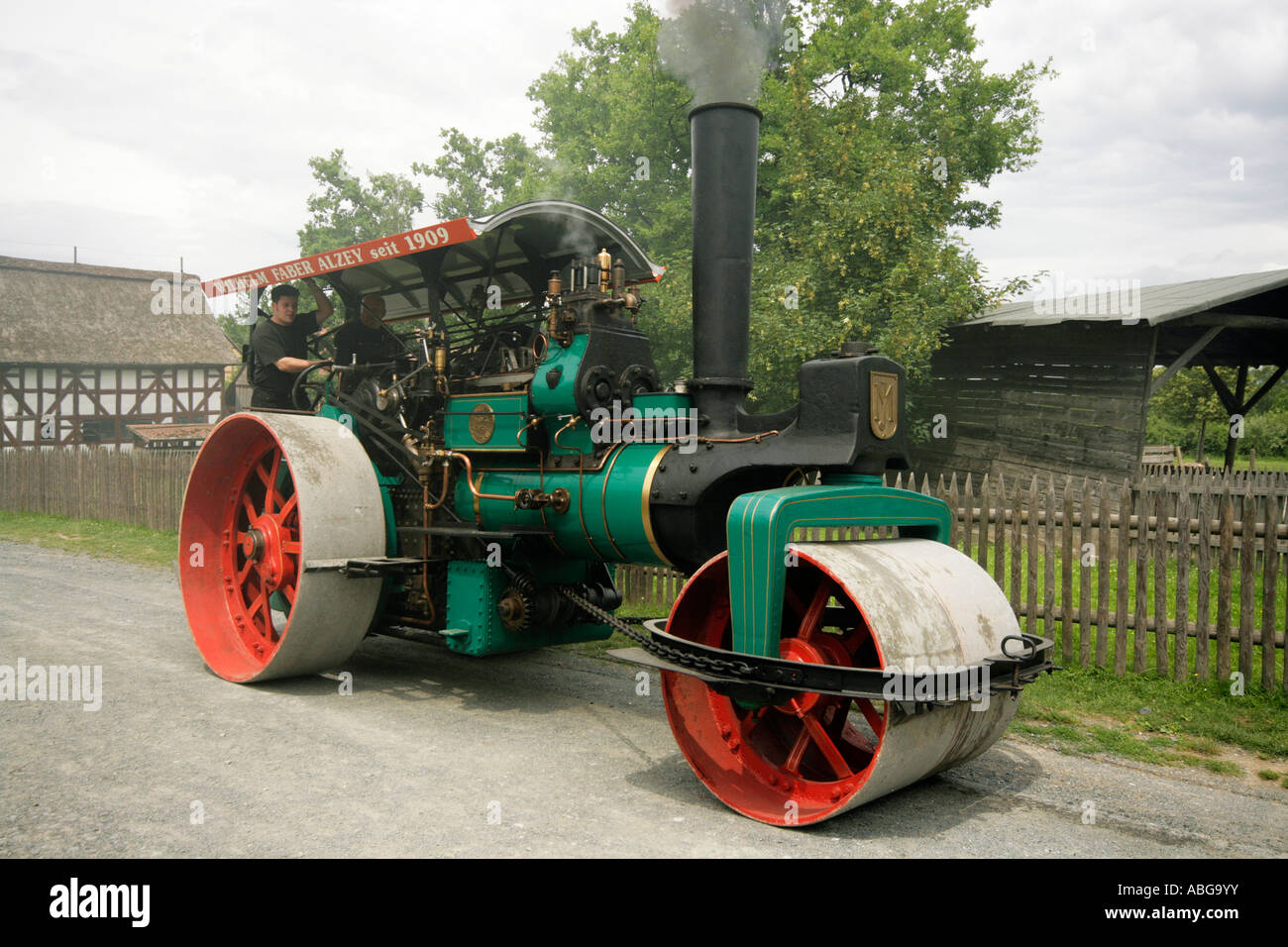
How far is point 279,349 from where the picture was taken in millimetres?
6473

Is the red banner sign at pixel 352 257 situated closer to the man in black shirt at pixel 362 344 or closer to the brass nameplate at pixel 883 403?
the man in black shirt at pixel 362 344

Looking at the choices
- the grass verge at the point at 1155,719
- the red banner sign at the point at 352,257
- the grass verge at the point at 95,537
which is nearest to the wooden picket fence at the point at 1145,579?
the grass verge at the point at 1155,719

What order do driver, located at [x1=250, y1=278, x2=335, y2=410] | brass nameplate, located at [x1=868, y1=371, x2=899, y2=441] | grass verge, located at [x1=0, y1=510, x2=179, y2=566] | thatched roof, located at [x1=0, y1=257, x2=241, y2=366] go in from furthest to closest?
thatched roof, located at [x1=0, y1=257, x2=241, y2=366] < grass verge, located at [x1=0, y1=510, x2=179, y2=566] < driver, located at [x1=250, y1=278, x2=335, y2=410] < brass nameplate, located at [x1=868, y1=371, x2=899, y2=441]

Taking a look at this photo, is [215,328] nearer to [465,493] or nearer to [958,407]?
[958,407]

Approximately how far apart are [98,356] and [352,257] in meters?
25.7

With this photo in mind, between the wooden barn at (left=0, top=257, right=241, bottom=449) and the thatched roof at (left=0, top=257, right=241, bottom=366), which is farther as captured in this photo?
the thatched roof at (left=0, top=257, right=241, bottom=366)

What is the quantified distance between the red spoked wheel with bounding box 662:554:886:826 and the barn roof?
30.8 feet

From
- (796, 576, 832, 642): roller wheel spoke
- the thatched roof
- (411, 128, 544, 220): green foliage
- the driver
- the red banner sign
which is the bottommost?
(796, 576, 832, 642): roller wheel spoke

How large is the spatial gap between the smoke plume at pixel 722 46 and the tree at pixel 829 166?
25.1 ft

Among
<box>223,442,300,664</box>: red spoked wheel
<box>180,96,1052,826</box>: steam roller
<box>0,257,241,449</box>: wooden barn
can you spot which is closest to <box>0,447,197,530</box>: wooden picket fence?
<box>223,442,300,664</box>: red spoked wheel

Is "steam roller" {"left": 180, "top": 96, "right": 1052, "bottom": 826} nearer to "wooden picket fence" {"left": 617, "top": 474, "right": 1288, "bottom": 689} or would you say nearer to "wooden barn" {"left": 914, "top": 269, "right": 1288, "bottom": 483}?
"wooden picket fence" {"left": 617, "top": 474, "right": 1288, "bottom": 689}

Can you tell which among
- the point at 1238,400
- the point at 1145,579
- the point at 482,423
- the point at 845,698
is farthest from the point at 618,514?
the point at 1238,400

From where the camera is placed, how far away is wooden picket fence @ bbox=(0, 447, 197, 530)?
A: 45.4ft

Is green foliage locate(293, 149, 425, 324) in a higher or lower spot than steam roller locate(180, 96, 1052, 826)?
higher
